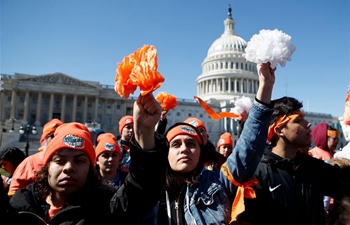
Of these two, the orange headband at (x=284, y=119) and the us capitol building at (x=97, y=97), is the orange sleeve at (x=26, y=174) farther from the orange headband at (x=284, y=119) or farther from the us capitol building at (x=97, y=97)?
the us capitol building at (x=97, y=97)

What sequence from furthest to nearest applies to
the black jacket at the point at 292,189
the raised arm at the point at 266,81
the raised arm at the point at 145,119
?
1. the black jacket at the point at 292,189
2. the raised arm at the point at 266,81
3. the raised arm at the point at 145,119

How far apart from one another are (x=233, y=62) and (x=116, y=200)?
79.5 metres

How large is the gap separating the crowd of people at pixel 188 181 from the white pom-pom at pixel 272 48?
0.13 metres

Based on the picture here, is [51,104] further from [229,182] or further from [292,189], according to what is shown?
[292,189]

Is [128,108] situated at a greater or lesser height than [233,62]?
lesser

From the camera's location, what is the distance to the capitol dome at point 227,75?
75250mm

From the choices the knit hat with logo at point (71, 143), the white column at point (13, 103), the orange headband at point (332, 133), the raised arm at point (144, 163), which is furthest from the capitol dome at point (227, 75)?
the raised arm at point (144, 163)

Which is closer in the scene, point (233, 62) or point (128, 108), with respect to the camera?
point (128, 108)

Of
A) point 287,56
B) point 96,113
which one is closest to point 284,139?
point 287,56

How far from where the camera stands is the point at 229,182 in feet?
7.97

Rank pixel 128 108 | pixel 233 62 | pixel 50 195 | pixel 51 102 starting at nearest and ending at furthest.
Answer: pixel 50 195, pixel 51 102, pixel 128 108, pixel 233 62

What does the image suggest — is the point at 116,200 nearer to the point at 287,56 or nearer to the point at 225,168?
the point at 225,168

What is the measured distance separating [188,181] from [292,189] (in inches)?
40.5

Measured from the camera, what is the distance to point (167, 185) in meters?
2.54
